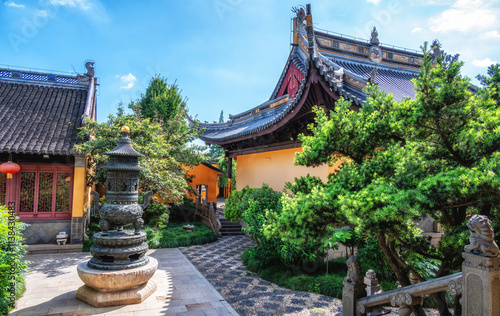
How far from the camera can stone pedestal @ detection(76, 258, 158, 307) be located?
211 inches

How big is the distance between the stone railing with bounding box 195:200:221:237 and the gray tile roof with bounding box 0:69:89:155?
5.88 metres

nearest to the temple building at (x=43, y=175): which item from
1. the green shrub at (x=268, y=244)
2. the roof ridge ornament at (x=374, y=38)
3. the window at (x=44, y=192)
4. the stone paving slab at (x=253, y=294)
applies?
the window at (x=44, y=192)

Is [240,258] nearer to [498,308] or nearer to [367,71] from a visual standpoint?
[498,308]

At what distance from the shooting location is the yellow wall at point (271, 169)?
9.35 meters

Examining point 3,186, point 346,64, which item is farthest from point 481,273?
point 3,186

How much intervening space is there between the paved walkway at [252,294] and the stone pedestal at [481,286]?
316 cm

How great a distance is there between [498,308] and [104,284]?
5.38 meters

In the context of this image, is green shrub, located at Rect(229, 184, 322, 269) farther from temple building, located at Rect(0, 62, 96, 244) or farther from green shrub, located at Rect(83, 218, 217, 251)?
temple building, located at Rect(0, 62, 96, 244)

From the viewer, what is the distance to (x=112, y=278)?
538 centimetres

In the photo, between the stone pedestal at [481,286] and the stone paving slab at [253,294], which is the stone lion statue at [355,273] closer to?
the stone pedestal at [481,286]

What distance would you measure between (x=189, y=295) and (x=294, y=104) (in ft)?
15.7

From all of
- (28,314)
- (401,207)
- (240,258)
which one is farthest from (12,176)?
(401,207)

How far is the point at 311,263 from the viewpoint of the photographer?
7211mm

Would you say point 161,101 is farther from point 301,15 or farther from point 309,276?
point 309,276
